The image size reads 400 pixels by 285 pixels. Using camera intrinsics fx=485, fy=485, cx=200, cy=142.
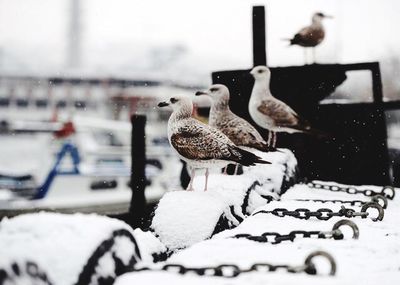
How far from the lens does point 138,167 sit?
11555mm

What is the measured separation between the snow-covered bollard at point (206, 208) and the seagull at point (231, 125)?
→ 20.9 inches

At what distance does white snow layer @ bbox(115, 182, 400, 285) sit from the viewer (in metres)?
1.99

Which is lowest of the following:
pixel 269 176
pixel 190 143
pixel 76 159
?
pixel 76 159

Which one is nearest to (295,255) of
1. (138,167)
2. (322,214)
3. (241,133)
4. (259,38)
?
(322,214)

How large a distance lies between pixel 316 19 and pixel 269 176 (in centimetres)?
472

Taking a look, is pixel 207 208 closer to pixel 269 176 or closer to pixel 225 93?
pixel 269 176

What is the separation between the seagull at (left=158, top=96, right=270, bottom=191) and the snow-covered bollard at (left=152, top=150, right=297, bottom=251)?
262mm

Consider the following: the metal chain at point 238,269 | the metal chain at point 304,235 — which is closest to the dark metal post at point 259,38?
the metal chain at point 304,235

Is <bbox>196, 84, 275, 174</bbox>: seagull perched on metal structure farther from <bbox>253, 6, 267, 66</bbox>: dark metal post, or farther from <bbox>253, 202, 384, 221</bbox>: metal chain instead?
<bbox>253, 6, 267, 66</bbox>: dark metal post

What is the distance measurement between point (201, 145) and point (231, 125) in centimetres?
146

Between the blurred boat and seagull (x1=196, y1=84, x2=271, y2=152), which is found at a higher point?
seagull (x1=196, y1=84, x2=271, y2=152)

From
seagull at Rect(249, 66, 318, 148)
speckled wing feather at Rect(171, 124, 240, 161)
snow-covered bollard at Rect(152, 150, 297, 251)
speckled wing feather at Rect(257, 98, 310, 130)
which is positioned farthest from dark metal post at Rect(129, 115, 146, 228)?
speckled wing feather at Rect(171, 124, 240, 161)

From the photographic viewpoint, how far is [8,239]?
1940 millimetres

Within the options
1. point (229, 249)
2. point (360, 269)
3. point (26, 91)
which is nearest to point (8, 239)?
point (229, 249)
